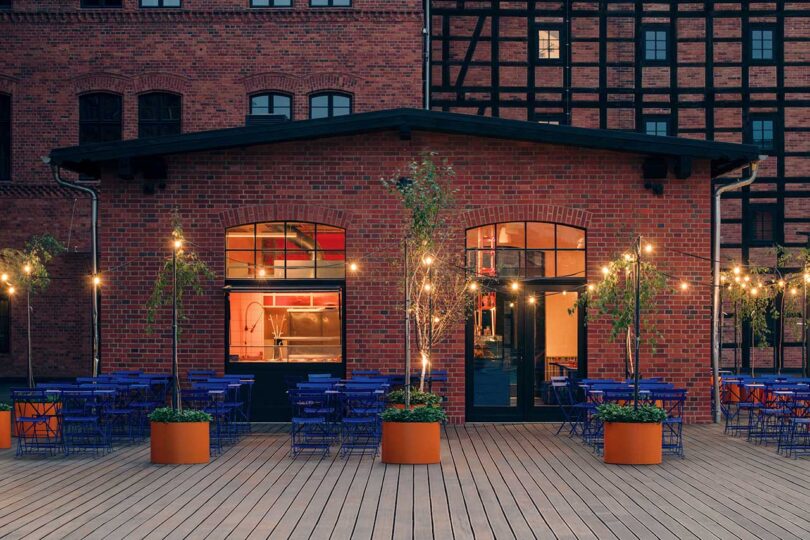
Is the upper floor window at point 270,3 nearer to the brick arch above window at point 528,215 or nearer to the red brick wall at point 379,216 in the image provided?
the red brick wall at point 379,216

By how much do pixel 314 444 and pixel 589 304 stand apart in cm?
487

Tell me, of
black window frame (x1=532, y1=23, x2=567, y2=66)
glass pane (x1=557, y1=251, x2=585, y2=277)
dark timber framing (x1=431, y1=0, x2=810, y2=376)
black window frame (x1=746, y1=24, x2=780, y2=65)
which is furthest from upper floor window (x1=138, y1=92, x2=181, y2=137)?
black window frame (x1=746, y1=24, x2=780, y2=65)

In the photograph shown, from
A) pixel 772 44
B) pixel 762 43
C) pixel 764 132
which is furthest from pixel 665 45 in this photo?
pixel 764 132

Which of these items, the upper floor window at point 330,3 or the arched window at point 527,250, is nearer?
the arched window at point 527,250

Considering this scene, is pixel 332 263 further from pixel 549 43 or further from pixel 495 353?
pixel 549 43

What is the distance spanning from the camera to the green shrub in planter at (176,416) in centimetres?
1079

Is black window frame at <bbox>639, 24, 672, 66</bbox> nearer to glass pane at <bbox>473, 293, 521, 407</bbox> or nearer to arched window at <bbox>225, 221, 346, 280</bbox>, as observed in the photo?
glass pane at <bbox>473, 293, 521, 407</bbox>

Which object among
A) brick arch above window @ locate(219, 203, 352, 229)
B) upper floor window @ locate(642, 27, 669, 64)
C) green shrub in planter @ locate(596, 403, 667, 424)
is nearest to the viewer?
green shrub in planter @ locate(596, 403, 667, 424)

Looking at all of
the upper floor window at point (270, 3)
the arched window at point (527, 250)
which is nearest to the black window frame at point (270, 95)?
the upper floor window at point (270, 3)

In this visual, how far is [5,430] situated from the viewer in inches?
470

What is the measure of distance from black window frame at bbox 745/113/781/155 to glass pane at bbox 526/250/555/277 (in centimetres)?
1202

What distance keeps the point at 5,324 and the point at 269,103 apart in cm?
812

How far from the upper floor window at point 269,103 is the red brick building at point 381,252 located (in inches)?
293

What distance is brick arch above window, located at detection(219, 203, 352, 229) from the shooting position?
14.5 metres
